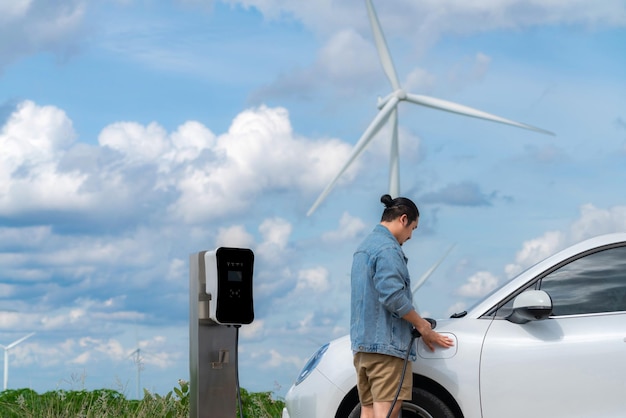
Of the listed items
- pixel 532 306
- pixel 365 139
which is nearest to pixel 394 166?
pixel 365 139

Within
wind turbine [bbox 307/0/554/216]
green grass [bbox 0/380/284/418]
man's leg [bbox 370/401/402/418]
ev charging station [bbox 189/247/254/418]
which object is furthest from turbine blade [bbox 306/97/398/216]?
man's leg [bbox 370/401/402/418]

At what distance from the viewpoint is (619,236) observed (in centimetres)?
666

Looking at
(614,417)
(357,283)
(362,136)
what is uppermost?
(362,136)

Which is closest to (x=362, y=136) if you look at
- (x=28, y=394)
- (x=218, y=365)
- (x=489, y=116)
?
(x=489, y=116)

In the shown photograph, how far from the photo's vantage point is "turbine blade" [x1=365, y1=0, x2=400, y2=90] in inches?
873

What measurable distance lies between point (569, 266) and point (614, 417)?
1.05m

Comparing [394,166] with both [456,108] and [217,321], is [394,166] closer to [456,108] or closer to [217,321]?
[456,108]

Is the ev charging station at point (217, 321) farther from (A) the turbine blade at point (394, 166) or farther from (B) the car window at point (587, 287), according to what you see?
(A) the turbine blade at point (394, 166)

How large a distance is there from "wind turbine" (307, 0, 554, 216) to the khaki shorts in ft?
43.5

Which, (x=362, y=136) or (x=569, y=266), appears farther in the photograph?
(x=362, y=136)

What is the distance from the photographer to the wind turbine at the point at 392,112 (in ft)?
65.5

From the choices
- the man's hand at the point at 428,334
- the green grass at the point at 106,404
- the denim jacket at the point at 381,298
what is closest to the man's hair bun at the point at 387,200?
the denim jacket at the point at 381,298

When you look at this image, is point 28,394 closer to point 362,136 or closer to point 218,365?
point 218,365

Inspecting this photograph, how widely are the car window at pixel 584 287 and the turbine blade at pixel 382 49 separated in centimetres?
1588
